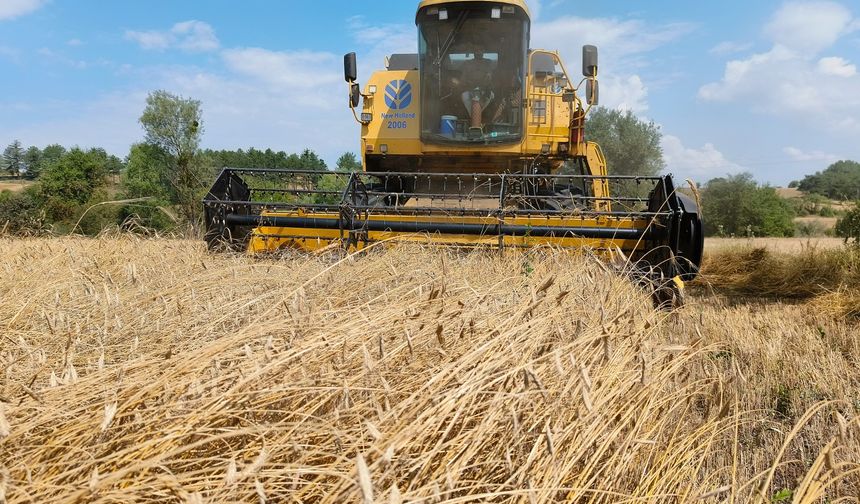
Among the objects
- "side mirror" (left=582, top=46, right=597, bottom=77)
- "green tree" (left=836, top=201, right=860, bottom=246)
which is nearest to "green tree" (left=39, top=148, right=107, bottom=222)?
"side mirror" (left=582, top=46, right=597, bottom=77)

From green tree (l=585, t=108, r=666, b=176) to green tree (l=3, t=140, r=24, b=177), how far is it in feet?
225

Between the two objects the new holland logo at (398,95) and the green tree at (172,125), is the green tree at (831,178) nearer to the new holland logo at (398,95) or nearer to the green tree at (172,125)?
the new holland logo at (398,95)

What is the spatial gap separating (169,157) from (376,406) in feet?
137

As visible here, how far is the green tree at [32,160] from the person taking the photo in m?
66.4

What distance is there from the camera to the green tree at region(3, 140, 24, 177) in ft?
224

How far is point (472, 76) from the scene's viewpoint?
616 centimetres

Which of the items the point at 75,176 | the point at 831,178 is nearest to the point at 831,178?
the point at 831,178

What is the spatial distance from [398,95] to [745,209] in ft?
Result: 63.2

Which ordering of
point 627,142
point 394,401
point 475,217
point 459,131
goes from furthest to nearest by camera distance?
point 627,142 → point 459,131 → point 475,217 → point 394,401

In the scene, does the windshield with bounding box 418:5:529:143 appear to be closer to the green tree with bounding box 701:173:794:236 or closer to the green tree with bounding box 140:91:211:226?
the green tree with bounding box 701:173:794:236

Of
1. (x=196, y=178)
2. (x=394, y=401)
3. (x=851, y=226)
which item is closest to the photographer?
(x=394, y=401)

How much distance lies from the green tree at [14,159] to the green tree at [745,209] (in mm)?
75330

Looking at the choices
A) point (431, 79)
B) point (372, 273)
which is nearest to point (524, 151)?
point (431, 79)

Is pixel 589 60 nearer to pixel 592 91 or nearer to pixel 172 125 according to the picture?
pixel 592 91
